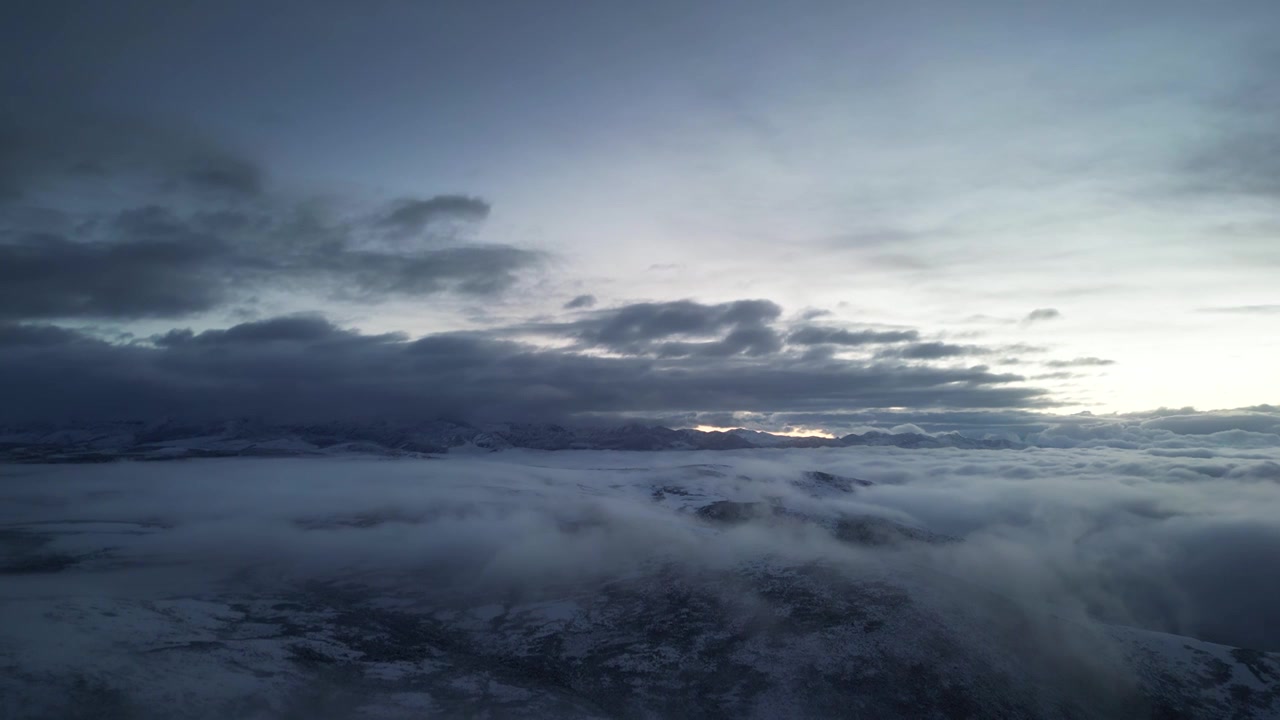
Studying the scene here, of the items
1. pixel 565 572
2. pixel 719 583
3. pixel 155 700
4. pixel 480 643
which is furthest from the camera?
pixel 565 572

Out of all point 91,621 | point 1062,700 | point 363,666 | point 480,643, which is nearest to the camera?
point 91,621

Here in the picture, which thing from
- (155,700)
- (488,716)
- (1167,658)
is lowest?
(1167,658)

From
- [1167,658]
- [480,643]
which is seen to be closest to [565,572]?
[480,643]

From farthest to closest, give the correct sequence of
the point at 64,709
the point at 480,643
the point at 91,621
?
the point at 480,643 < the point at 91,621 < the point at 64,709

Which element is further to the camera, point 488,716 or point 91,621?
point 91,621

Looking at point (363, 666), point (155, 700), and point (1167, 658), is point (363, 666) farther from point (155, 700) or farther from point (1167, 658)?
point (1167, 658)

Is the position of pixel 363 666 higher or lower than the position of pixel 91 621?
lower

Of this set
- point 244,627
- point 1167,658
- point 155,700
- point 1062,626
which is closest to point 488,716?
point 155,700

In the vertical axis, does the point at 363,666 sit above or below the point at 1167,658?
above

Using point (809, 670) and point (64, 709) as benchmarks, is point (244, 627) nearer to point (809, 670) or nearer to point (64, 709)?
point (64, 709)
